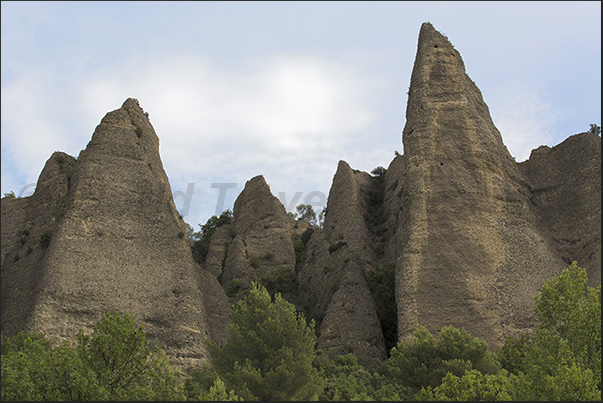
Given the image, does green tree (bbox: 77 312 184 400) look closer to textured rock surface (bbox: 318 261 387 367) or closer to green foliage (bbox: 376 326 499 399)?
green foliage (bbox: 376 326 499 399)

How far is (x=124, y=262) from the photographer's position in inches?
1502

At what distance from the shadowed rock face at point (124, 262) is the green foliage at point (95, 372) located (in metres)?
6.94

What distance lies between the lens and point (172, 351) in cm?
3562

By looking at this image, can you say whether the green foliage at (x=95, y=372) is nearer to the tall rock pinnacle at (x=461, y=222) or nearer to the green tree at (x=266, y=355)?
the green tree at (x=266, y=355)

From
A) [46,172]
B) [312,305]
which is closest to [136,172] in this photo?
[46,172]

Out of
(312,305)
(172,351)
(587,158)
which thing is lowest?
(172,351)

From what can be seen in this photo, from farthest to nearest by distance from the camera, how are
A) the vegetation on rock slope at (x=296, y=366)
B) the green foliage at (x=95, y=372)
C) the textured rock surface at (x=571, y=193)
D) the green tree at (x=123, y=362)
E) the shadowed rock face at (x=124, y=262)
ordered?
the textured rock surface at (x=571, y=193) → the shadowed rock face at (x=124, y=262) → the green tree at (x=123, y=362) → the vegetation on rock slope at (x=296, y=366) → the green foliage at (x=95, y=372)

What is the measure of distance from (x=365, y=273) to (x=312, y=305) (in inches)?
149

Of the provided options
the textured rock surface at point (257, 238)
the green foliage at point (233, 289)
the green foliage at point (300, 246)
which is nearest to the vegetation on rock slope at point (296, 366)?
the green foliage at point (233, 289)

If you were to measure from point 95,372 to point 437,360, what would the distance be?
13891 mm

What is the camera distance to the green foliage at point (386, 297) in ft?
136

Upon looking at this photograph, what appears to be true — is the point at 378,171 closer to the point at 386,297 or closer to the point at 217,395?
the point at 386,297

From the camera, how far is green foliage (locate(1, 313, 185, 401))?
25469 millimetres

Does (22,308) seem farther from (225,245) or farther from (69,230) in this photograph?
(225,245)
